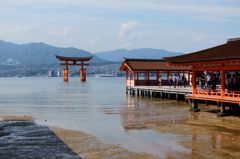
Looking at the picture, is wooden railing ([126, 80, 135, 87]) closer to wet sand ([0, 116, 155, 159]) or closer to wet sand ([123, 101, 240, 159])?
wet sand ([123, 101, 240, 159])

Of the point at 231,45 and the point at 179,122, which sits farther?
the point at 231,45

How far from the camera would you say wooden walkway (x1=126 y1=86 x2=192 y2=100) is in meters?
37.3

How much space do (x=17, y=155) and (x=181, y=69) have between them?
38.8m

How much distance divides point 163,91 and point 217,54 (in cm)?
1710

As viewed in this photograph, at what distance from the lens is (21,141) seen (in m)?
16.9

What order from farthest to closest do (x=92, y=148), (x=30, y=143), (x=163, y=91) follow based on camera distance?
(x=163, y=91), (x=30, y=143), (x=92, y=148)

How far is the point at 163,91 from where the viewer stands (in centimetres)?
4106

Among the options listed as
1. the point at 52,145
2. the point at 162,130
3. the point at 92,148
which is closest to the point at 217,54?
the point at 162,130

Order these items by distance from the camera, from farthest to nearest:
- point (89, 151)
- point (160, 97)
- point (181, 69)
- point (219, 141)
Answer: point (181, 69) → point (160, 97) → point (219, 141) → point (89, 151)

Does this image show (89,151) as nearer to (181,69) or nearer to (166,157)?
(166,157)

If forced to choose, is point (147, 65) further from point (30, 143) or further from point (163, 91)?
point (30, 143)

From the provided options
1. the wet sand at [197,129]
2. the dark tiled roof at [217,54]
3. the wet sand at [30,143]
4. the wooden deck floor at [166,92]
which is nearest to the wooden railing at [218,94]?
the wooden deck floor at [166,92]

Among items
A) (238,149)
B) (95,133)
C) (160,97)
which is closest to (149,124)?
(95,133)

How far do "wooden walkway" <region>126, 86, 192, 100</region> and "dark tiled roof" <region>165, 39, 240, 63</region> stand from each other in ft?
24.8
